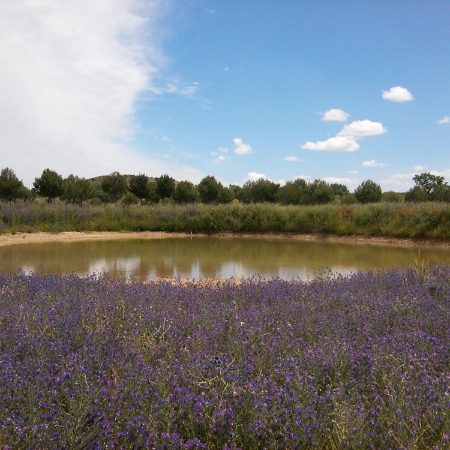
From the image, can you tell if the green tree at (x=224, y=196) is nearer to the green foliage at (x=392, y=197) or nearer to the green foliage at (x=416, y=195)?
the green foliage at (x=392, y=197)

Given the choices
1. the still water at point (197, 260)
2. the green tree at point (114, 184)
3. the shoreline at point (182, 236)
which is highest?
the green tree at point (114, 184)

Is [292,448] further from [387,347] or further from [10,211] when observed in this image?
[10,211]

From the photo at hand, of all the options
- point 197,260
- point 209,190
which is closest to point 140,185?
point 209,190

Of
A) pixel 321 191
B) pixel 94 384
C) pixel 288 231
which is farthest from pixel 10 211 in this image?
Result: pixel 321 191

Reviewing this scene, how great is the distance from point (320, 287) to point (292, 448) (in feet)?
16.5

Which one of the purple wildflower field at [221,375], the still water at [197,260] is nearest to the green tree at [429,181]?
the still water at [197,260]

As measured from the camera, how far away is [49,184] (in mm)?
40031

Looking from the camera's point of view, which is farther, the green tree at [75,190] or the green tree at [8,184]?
the green tree at [75,190]

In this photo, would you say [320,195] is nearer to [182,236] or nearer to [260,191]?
[260,191]

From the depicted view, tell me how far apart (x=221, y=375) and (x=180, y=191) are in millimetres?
42616

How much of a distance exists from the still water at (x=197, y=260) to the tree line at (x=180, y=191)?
79.6 feet

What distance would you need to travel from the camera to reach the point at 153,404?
9.30ft

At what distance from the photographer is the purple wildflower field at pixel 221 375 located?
2.65 meters

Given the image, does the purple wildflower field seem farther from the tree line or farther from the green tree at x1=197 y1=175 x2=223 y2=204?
the green tree at x1=197 y1=175 x2=223 y2=204
